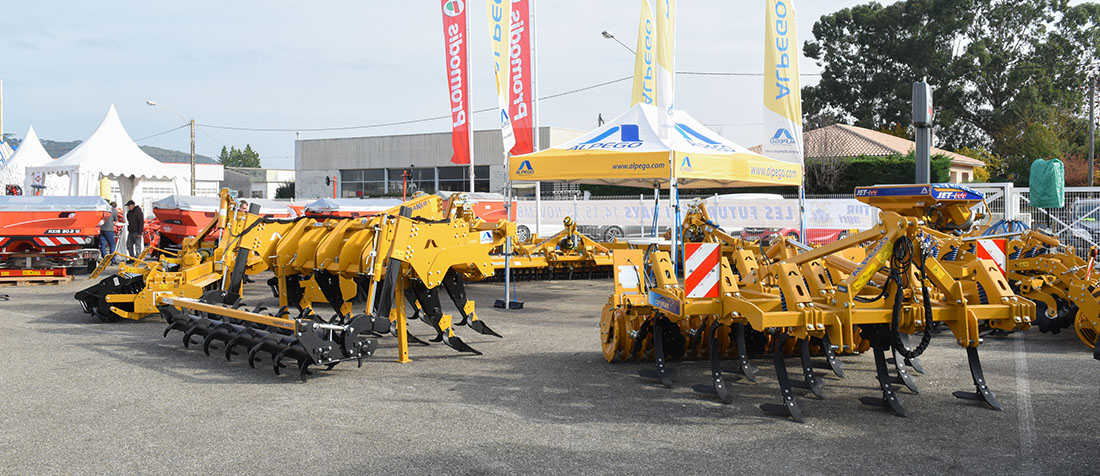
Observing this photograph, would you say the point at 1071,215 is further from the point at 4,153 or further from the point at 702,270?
the point at 4,153

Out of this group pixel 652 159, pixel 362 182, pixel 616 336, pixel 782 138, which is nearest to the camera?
pixel 616 336

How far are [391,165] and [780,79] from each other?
44.7 meters

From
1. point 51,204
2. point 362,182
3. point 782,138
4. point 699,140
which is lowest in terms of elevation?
point 51,204

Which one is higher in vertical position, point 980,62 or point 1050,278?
point 980,62

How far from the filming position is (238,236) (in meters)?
9.62

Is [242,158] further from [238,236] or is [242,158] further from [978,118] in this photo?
[238,236]

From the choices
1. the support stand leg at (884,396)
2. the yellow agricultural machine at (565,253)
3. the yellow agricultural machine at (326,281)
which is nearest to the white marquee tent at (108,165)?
the yellow agricultural machine at (565,253)

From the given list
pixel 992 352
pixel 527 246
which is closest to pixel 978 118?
pixel 527 246

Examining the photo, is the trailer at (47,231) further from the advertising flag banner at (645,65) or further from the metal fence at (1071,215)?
the metal fence at (1071,215)

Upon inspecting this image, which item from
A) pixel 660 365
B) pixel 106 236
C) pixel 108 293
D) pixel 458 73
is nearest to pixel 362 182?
pixel 458 73

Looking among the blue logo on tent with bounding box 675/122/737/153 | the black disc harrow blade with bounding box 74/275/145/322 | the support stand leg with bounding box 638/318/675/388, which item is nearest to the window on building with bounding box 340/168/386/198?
the blue logo on tent with bounding box 675/122/737/153

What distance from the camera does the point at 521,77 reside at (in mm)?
18500

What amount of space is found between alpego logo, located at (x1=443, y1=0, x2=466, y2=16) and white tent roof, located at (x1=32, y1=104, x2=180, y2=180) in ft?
39.3

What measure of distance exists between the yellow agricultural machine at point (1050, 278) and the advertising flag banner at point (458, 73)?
1526 cm
